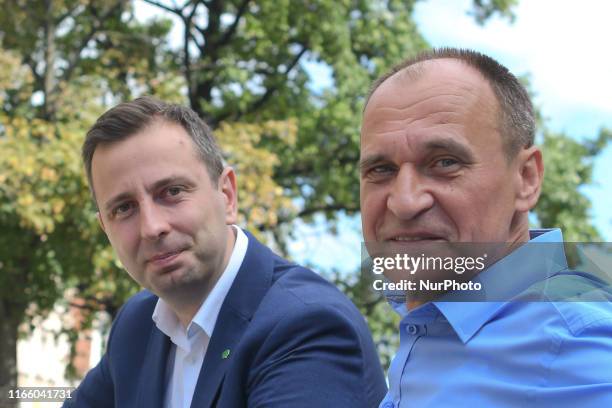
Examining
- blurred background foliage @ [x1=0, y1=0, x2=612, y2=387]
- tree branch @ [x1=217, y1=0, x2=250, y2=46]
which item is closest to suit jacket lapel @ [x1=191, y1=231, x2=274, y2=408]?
blurred background foliage @ [x1=0, y1=0, x2=612, y2=387]

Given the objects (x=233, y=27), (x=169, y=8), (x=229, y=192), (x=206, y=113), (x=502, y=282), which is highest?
(x=169, y=8)

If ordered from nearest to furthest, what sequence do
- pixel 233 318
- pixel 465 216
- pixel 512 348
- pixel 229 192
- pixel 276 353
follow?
pixel 512 348 < pixel 465 216 < pixel 276 353 < pixel 233 318 < pixel 229 192

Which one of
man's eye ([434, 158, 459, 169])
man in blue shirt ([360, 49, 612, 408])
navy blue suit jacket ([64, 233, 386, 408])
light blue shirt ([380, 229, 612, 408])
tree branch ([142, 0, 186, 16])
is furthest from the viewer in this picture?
tree branch ([142, 0, 186, 16])

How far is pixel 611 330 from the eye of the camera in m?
1.27

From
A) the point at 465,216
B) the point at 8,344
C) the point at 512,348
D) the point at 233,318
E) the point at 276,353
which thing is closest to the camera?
the point at 512,348

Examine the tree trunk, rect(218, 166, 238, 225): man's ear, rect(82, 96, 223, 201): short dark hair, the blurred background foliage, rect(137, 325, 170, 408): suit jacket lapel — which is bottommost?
rect(137, 325, 170, 408): suit jacket lapel

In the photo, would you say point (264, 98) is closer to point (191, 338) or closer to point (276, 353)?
point (191, 338)

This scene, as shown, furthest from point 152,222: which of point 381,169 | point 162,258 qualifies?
point 381,169

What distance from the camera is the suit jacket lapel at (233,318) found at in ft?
7.21

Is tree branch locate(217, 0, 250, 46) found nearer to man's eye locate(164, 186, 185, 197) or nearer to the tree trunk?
the tree trunk

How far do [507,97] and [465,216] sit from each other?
0.25 meters

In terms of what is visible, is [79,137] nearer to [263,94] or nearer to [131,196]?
[263,94]

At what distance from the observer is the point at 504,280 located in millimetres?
1488

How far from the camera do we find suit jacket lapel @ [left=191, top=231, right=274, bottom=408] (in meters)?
2.20
